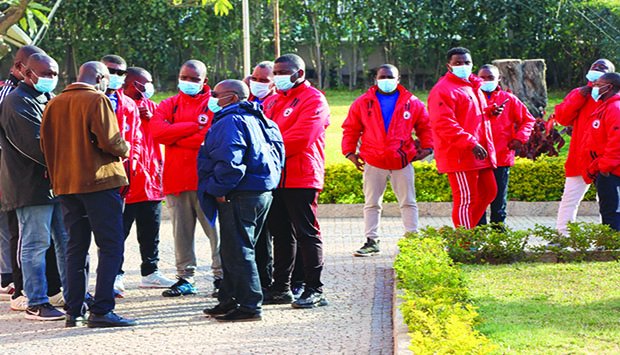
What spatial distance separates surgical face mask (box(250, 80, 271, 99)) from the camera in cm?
945

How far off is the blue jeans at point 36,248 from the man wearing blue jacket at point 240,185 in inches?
48.3

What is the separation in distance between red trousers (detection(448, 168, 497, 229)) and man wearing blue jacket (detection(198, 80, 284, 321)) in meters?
2.54

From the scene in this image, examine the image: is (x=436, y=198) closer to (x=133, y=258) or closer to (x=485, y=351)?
(x=133, y=258)

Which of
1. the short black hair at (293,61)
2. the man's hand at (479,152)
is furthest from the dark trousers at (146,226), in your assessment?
the man's hand at (479,152)

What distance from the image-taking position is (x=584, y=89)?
10.8m

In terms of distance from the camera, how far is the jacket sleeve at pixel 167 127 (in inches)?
376

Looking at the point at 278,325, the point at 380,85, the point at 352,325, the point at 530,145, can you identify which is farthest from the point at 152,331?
the point at 530,145

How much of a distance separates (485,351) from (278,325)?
8.60 ft

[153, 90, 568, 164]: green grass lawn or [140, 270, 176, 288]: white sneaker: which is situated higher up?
[153, 90, 568, 164]: green grass lawn

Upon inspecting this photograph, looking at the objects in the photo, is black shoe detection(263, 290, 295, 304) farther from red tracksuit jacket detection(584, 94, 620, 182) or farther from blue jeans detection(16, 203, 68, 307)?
red tracksuit jacket detection(584, 94, 620, 182)

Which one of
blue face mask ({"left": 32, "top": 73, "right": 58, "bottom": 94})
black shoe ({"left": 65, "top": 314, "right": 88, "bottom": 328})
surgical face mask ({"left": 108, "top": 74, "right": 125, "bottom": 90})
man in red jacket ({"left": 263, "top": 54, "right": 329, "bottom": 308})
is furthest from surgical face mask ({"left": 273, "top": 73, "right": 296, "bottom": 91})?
black shoe ({"left": 65, "top": 314, "right": 88, "bottom": 328})

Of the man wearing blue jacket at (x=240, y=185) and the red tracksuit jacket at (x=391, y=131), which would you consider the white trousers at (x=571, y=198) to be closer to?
the red tracksuit jacket at (x=391, y=131)

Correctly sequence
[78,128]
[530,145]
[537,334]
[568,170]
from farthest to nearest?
1. [530,145]
2. [568,170]
3. [78,128]
4. [537,334]

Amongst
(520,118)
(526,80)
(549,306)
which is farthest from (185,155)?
(526,80)
